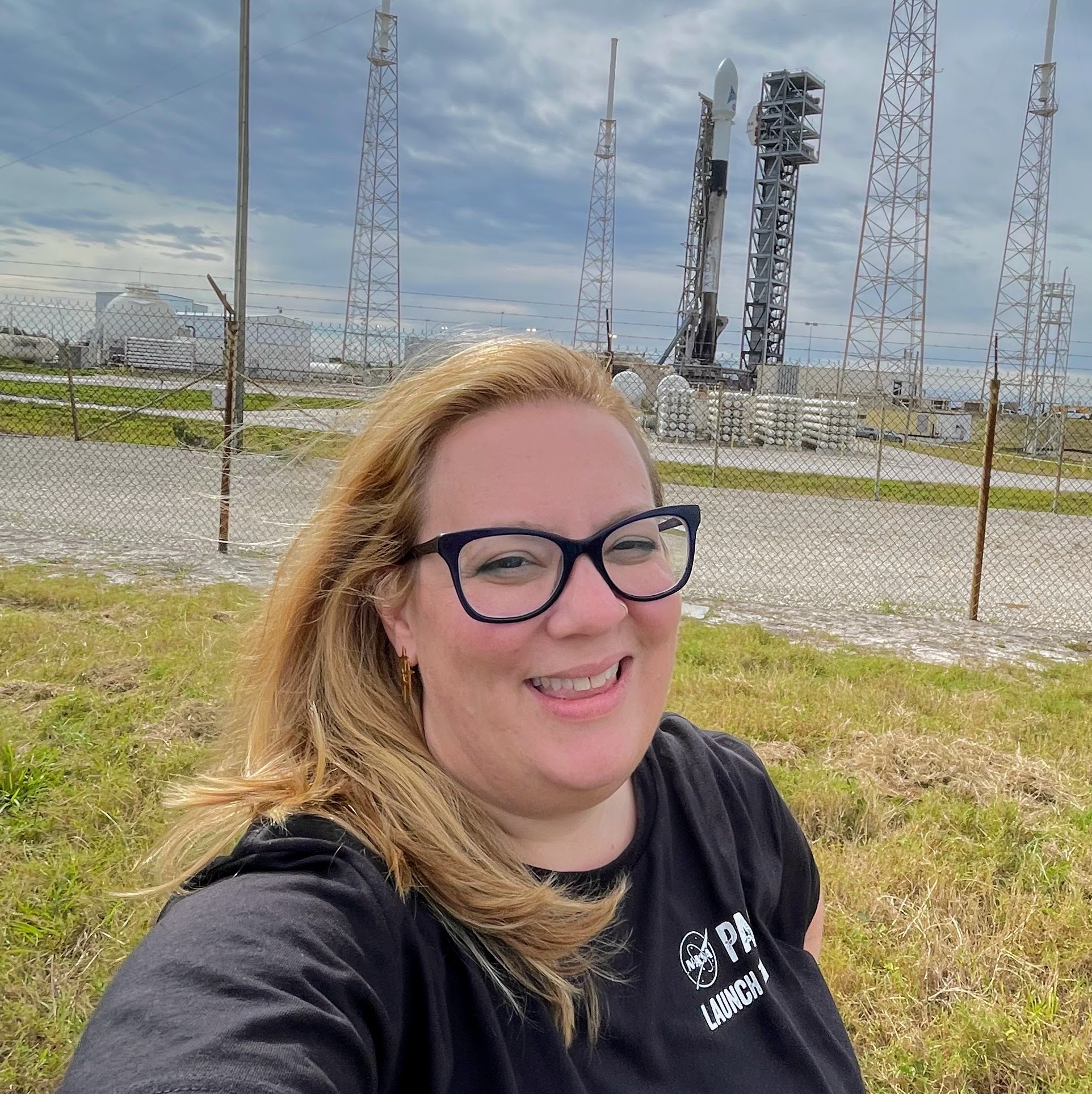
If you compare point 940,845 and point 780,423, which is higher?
point 780,423

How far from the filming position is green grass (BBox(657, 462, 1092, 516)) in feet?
55.0

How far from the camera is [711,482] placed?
56.7 feet

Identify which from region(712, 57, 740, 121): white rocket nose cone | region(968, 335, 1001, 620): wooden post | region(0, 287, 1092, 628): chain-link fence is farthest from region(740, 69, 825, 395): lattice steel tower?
region(968, 335, 1001, 620): wooden post

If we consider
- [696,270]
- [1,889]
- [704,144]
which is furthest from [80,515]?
[704,144]

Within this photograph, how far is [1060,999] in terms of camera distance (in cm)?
261

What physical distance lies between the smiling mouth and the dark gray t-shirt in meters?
0.27

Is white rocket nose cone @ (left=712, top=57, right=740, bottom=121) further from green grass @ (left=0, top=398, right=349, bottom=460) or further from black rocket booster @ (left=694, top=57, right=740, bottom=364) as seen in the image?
green grass @ (left=0, top=398, right=349, bottom=460)

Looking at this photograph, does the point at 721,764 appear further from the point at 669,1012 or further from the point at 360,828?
the point at 360,828

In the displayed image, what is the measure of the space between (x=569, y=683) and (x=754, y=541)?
10.3m

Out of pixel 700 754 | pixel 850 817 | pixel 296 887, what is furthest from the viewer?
pixel 850 817

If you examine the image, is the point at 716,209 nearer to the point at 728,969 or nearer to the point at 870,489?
the point at 870,489

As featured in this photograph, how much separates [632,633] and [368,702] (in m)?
0.41

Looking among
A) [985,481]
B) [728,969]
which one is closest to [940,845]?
[728,969]

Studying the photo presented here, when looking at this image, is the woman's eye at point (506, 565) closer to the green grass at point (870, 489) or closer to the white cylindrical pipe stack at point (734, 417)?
the green grass at point (870, 489)
